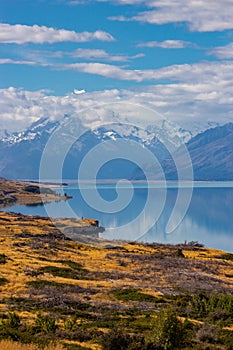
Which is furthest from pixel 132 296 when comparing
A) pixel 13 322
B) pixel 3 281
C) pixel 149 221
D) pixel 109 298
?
pixel 149 221

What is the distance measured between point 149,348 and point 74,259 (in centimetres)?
3378

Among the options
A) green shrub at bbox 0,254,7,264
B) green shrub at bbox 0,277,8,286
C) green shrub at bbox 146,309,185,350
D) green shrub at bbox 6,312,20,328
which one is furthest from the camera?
green shrub at bbox 0,254,7,264

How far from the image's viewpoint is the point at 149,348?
18438 mm

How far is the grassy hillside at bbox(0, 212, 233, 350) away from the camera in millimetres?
19448

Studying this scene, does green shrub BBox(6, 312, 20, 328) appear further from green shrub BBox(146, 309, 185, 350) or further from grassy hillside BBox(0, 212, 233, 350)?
green shrub BBox(146, 309, 185, 350)

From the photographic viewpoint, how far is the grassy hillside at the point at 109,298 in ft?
63.8

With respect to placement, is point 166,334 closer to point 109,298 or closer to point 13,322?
point 13,322

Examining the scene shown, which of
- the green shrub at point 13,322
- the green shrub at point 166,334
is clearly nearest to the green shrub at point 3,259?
the green shrub at point 13,322

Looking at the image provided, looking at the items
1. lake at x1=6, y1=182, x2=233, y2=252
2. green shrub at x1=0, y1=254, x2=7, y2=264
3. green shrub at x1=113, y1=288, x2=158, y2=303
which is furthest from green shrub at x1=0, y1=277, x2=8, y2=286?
lake at x1=6, y1=182, x2=233, y2=252

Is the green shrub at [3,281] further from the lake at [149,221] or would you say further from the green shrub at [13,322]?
the lake at [149,221]

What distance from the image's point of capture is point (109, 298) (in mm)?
32219

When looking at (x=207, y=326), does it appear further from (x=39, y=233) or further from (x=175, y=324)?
(x=39, y=233)

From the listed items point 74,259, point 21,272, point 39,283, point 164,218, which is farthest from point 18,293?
point 164,218

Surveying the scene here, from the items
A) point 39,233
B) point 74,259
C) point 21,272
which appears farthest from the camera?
point 39,233
